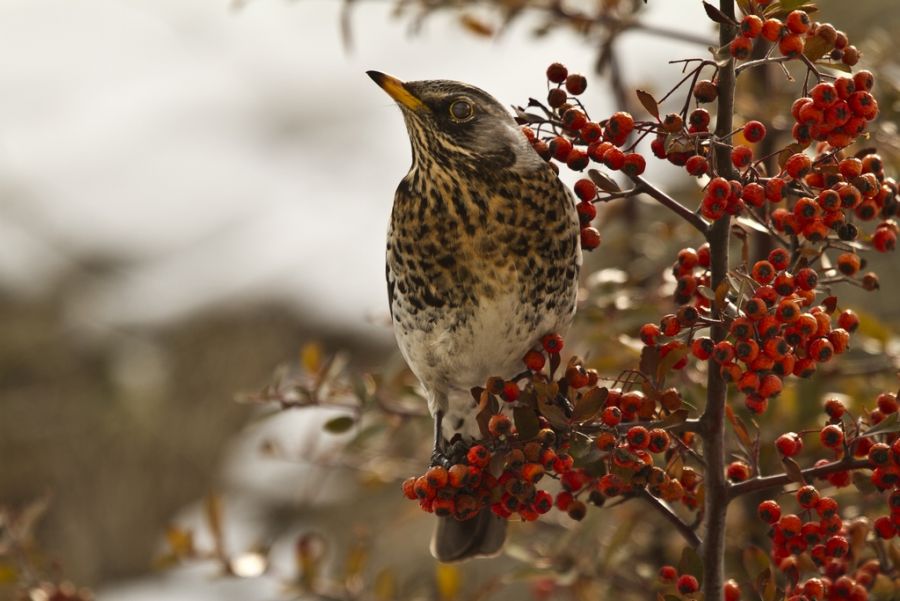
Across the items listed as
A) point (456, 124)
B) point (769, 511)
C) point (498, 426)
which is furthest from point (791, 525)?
point (456, 124)

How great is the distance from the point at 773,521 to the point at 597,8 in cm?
107

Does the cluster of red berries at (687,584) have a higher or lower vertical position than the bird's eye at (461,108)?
lower

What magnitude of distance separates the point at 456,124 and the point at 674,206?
2.22 feet

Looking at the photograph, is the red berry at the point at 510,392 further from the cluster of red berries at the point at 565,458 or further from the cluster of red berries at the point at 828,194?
the cluster of red berries at the point at 828,194

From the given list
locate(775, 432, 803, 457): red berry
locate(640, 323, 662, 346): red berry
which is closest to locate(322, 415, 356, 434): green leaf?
locate(640, 323, 662, 346): red berry

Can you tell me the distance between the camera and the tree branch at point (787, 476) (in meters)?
1.23

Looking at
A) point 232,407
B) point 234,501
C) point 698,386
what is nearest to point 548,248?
point 698,386

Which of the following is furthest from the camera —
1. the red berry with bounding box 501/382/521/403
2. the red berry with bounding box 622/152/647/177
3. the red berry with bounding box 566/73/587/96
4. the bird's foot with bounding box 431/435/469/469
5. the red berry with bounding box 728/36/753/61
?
the bird's foot with bounding box 431/435/469/469

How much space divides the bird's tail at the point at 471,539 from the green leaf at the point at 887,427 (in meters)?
0.75

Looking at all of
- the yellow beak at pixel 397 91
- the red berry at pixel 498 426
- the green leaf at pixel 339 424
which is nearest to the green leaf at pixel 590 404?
the red berry at pixel 498 426

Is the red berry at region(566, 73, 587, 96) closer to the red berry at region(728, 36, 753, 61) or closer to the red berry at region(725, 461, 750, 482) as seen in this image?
the red berry at region(728, 36, 753, 61)

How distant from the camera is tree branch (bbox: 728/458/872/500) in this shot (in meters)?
1.23

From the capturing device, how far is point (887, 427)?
1.23 metres

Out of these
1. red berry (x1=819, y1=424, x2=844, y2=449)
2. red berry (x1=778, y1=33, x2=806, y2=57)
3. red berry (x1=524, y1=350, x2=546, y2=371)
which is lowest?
red berry (x1=524, y1=350, x2=546, y2=371)
